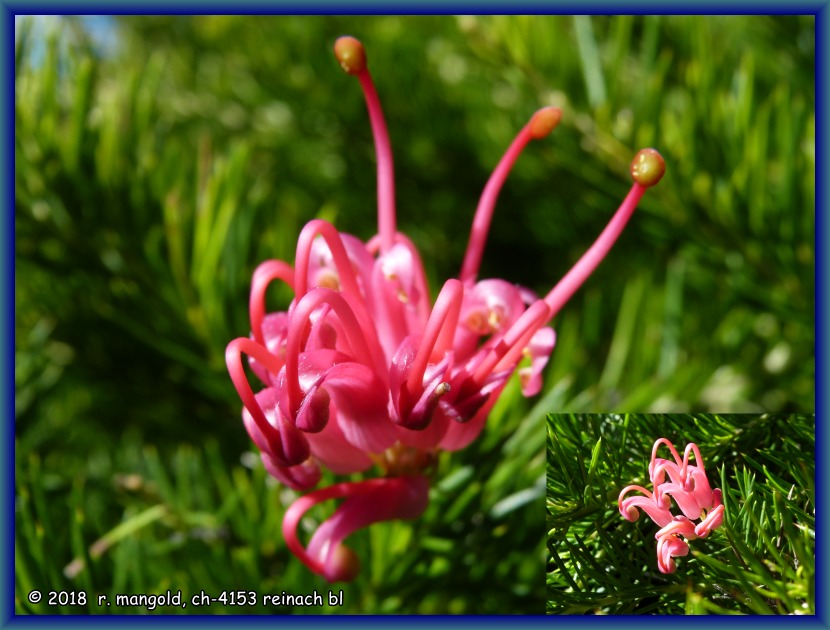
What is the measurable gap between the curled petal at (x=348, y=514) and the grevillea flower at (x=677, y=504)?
0.07 meters

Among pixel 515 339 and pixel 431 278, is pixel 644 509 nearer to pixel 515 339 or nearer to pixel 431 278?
pixel 515 339

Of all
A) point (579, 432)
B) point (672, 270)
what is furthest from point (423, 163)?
point (579, 432)

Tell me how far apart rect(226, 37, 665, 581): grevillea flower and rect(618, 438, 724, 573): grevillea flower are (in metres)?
0.05

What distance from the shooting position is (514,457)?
35 cm

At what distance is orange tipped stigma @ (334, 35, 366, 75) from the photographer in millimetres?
298

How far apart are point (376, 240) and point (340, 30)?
29cm

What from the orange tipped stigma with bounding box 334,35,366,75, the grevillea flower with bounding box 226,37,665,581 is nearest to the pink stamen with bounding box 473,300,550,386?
the grevillea flower with bounding box 226,37,665,581

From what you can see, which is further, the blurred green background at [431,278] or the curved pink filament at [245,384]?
the blurred green background at [431,278]

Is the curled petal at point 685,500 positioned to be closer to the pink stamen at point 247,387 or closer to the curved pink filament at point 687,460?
the curved pink filament at point 687,460

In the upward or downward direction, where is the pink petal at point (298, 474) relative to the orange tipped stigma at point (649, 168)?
downward

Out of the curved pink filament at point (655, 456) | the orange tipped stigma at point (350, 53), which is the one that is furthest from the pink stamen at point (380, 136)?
the curved pink filament at point (655, 456)

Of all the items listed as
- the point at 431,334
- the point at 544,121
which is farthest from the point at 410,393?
the point at 544,121

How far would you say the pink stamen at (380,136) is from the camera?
30cm

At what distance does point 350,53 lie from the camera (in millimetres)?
299
